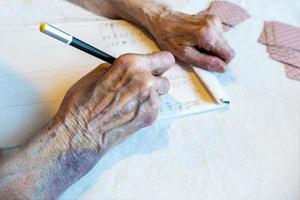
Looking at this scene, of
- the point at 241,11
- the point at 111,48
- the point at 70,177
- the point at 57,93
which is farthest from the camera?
the point at 241,11

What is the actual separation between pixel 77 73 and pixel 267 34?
0.48m

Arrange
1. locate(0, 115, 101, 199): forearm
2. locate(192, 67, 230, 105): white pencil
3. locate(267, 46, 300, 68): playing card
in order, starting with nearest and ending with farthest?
locate(0, 115, 101, 199): forearm
locate(192, 67, 230, 105): white pencil
locate(267, 46, 300, 68): playing card

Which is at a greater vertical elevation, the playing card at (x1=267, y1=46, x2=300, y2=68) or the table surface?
the playing card at (x1=267, y1=46, x2=300, y2=68)

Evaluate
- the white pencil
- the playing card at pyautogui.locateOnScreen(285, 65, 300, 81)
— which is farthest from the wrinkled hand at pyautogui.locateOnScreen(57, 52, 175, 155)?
the playing card at pyautogui.locateOnScreen(285, 65, 300, 81)

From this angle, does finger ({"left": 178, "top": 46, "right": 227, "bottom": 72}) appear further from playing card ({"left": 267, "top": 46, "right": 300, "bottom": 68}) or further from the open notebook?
playing card ({"left": 267, "top": 46, "right": 300, "bottom": 68})

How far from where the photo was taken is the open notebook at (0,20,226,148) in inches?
19.8

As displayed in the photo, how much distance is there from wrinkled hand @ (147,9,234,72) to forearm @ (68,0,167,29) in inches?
1.9

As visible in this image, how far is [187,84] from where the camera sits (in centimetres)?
60

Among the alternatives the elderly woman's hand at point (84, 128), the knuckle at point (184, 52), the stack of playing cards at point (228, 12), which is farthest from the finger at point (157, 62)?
the stack of playing cards at point (228, 12)

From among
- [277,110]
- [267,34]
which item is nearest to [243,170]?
[277,110]

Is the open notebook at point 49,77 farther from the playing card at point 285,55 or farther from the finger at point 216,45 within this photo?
the playing card at point 285,55

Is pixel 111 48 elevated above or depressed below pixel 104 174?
above

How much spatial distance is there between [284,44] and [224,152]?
0.35m

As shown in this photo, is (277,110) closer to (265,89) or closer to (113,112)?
(265,89)
